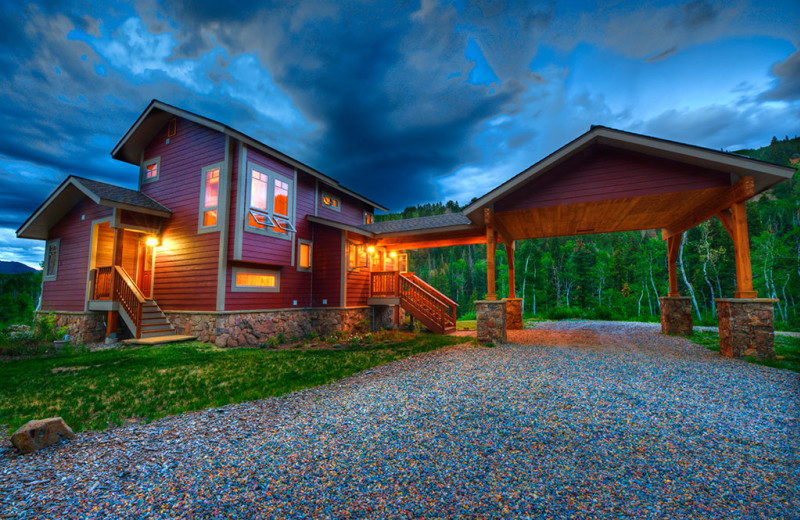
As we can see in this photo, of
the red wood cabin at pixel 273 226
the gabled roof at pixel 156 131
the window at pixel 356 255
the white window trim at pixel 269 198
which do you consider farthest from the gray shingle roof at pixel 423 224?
the white window trim at pixel 269 198

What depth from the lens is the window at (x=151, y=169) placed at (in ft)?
39.6

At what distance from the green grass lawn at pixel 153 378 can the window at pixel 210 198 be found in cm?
404

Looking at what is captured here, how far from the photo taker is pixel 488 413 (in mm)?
3543

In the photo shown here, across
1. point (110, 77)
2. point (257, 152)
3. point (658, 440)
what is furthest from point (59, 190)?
point (658, 440)

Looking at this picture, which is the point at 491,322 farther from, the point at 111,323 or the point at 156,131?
the point at 156,131

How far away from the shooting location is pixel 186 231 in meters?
10.7

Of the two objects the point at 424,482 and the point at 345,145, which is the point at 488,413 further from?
the point at 345,145

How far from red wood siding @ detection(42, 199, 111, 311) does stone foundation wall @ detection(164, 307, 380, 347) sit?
420cm

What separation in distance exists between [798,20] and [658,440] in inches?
464

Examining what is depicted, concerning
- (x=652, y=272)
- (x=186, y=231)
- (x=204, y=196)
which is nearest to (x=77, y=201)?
(x=186, y=231)

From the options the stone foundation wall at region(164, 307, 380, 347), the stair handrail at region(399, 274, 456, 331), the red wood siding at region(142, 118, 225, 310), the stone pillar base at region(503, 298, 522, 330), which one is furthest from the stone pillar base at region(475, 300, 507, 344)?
the red wood siding at region(142, 118, 225, 310)

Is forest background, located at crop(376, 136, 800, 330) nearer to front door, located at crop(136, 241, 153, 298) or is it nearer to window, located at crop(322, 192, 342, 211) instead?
window, located at crop(322, 192, 342, 211)

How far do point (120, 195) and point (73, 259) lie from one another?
14.0ft

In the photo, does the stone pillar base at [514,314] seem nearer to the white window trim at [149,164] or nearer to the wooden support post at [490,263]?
the wooden support post at [490,263]
